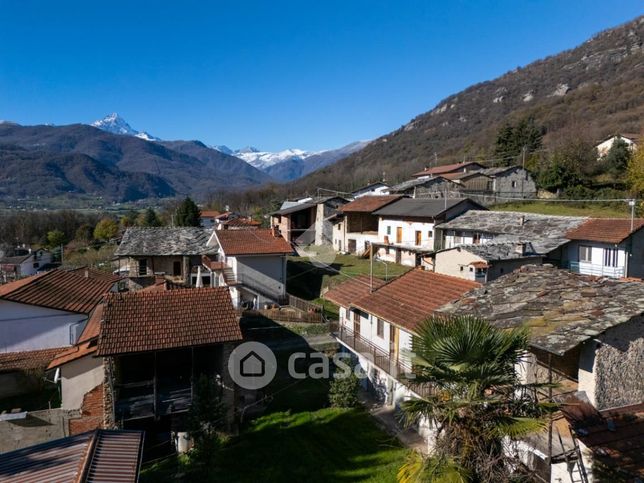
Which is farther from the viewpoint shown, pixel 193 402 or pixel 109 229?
pixel 109 229

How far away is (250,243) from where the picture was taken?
30.2 meters

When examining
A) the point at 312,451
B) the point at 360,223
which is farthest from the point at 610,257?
the point at 360,223

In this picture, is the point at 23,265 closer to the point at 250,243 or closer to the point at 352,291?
the point at 250,243

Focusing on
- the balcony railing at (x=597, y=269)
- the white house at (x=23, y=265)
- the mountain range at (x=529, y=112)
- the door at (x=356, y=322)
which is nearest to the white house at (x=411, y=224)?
the balcony railing at (x=597, y=269)

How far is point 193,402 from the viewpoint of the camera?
1380 cm

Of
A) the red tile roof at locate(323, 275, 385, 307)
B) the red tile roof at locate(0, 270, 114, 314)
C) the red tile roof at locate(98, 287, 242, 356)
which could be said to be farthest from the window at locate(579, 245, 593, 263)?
the red tile roof at locate(0, 270, 114, 314)

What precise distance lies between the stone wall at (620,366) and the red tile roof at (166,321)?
10.9 metres

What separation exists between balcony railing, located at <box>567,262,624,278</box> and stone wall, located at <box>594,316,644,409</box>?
17175 mm

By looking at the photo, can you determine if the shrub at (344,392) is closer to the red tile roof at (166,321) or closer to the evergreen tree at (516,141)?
the red tile roof at (166,321)

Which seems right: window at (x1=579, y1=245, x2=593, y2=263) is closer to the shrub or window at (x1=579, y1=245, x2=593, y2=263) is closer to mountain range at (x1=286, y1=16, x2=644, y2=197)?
the shrub

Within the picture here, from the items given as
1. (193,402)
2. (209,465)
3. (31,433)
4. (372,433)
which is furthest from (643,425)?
(31,433)

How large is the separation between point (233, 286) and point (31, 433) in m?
15.2

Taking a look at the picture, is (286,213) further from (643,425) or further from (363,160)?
(363,160)

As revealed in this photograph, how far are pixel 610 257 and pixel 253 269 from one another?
23.2 m
